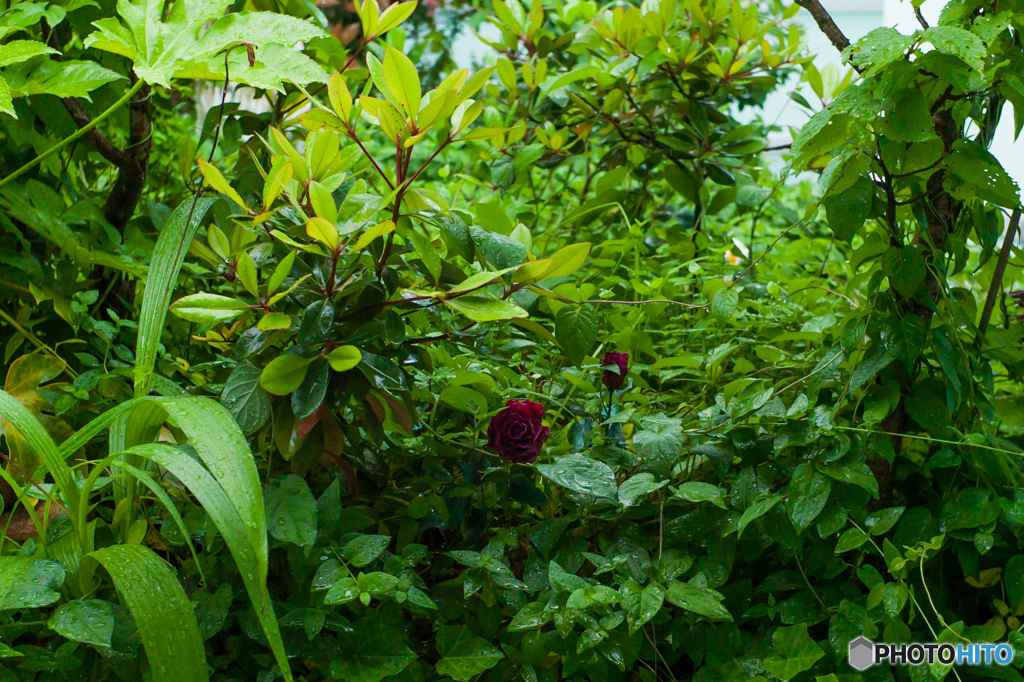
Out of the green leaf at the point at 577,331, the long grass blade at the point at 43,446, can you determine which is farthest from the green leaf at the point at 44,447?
the green leaf at the point at 577,331

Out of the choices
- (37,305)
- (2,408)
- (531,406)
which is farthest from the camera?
(37,305)

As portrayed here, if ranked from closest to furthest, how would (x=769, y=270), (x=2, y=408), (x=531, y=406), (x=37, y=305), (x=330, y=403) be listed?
(x=2, y=408) → (x=330, y=403) → (x=531, y=406) → (x=37, y=305) → (x=769, y=270)

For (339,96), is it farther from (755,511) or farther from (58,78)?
(755,511)

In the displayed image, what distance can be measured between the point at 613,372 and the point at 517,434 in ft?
0.65

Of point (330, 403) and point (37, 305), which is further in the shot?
point (37, 305)

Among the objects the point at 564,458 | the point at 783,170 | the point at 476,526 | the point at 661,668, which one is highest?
the point at 783,170

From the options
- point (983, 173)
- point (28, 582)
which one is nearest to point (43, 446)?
point (28, 582)

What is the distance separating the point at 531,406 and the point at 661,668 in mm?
370

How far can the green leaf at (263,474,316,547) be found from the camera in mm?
737

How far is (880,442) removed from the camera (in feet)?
3.08

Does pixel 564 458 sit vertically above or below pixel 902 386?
below

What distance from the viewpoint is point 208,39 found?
0.89m

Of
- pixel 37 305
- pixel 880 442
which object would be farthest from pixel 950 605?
pixel 37 305

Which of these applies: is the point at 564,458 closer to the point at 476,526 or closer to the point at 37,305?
the point at 476,526
